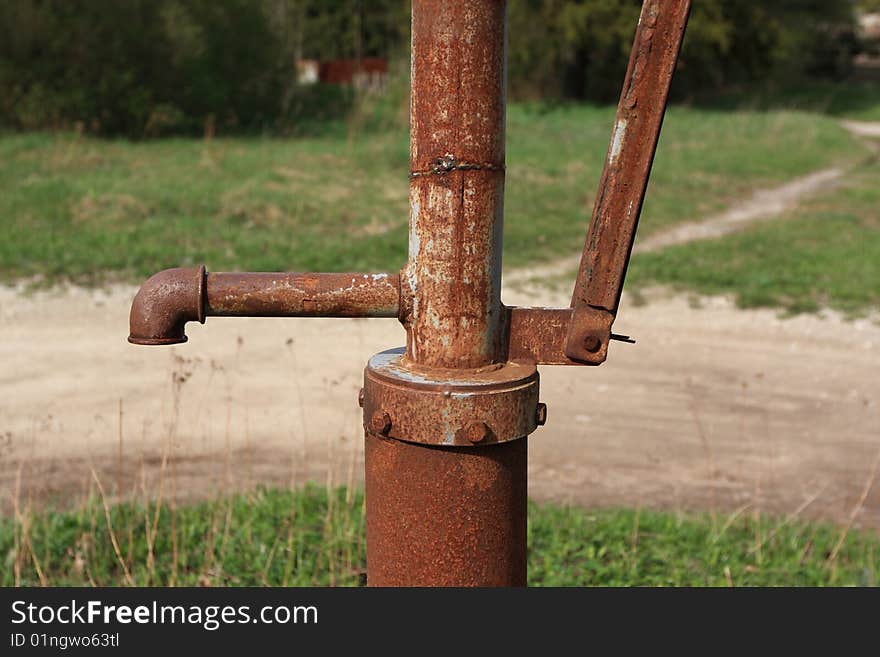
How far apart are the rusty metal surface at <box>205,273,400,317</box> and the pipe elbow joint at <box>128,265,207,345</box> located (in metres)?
0.02

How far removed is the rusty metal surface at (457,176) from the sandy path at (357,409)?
2297 millimetres

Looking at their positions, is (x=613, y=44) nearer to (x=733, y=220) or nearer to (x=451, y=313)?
(x=733, y=220)

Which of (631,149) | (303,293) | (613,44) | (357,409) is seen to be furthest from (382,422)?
(613,44)

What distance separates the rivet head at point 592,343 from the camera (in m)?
1.51

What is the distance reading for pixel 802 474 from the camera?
15.0 feet

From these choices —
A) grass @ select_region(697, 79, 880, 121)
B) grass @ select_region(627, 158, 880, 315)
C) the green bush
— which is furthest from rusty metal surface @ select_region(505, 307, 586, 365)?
grass @ select_region(697, 79, 880, 121)

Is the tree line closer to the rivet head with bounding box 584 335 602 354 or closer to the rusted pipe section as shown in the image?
the rusted pipe section

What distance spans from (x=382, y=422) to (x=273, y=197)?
9.08 meters

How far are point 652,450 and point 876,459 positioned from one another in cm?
102

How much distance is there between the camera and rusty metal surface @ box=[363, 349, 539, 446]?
141 cm

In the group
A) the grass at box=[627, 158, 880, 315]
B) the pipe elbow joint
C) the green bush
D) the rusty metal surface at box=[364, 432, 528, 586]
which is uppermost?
the green bush

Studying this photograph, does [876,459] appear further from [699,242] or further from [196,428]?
[699,242]

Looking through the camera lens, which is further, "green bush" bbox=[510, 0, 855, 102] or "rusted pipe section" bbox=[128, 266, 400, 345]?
"green bush" bbox=[510, 0, 855, 102]

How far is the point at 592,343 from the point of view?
1.51 m
